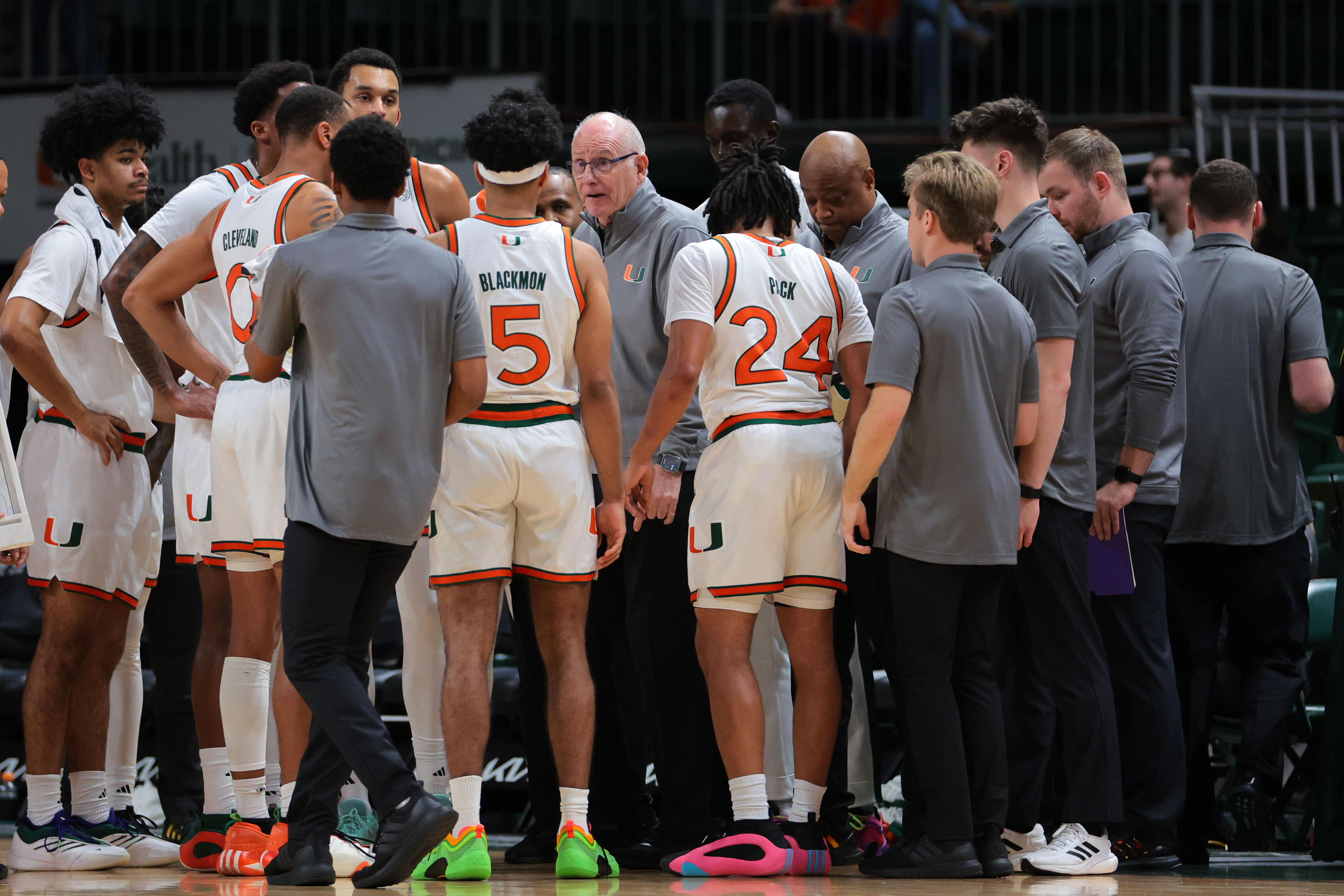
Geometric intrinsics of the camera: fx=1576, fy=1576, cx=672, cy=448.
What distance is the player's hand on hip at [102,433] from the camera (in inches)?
190

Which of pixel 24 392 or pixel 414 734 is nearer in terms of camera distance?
pixel 414 734

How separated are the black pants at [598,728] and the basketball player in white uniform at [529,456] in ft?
0.83

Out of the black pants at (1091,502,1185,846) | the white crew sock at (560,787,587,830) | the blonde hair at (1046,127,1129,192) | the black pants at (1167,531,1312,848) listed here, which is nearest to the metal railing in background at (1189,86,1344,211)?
the blonde hair at (1046,127,1129,192)

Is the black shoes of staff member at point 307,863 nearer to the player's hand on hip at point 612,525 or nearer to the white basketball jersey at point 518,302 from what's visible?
the player's hand on hip at point 612,525

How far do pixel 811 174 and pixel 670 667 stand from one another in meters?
1.55

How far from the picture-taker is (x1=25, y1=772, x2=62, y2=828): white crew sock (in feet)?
15.4

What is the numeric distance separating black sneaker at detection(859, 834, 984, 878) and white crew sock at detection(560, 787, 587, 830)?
0.80 meters

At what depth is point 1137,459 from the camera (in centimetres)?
471

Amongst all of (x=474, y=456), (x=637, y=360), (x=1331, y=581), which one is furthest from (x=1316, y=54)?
(x=474, y=456)

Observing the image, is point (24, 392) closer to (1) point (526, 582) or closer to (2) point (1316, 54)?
(1) point (526, 582)

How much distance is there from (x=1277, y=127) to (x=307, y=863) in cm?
845

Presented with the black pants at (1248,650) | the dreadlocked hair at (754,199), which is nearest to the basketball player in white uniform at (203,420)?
the dreadlocked hair at (754,199)

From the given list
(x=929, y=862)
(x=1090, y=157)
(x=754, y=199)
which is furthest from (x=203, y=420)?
(x=1090, y=157)

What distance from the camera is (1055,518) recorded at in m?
4.52
